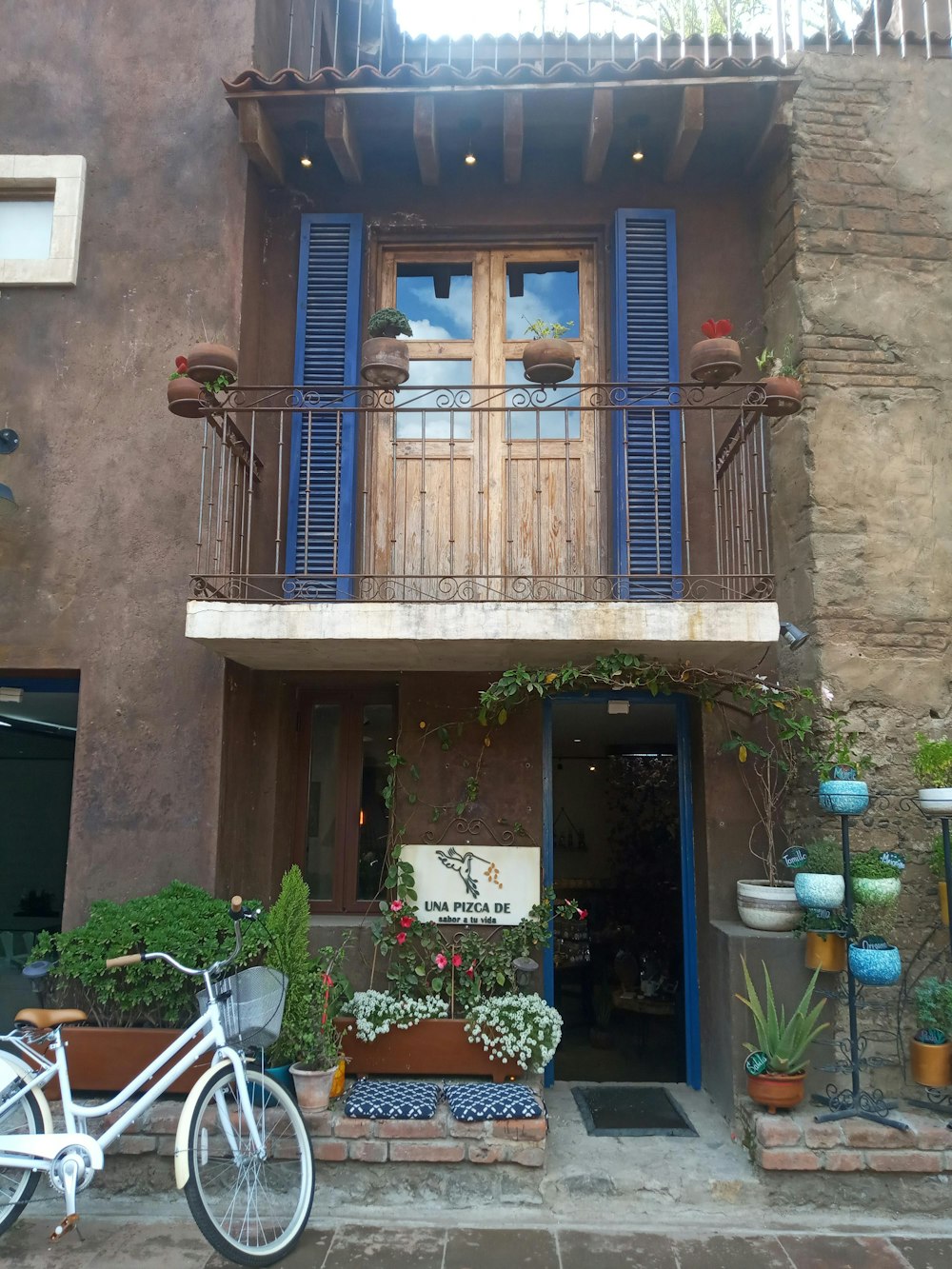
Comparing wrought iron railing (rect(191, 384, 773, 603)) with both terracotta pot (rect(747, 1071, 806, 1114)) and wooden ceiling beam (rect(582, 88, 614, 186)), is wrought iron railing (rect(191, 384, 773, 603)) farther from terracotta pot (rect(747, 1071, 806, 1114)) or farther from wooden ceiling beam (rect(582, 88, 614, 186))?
terracotta pot (rect(747, 1071, 806, 1114))

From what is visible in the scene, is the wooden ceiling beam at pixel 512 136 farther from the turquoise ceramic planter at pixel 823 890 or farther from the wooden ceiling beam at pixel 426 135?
the turquoise ceramic planter at pixel 823 890

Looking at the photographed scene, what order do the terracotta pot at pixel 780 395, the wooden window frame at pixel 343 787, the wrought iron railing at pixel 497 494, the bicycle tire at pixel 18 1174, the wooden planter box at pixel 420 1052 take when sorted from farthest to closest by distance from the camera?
the wooden window frame at pixel 343 787
the wrought iron railing at pixel 497 494
the terracotta pot at pixel 780 395
the wooden planter box at pixel 420 1052
the bicycle tire at pixel 18 1174

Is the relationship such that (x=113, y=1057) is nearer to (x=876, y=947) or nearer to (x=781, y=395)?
(x=876, y=947)

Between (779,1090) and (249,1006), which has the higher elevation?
(249,1006)

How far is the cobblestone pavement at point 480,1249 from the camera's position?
4.23 meters

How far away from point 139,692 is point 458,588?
2.14 m

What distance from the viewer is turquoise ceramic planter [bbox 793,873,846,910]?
16.7ft

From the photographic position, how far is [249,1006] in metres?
4.30

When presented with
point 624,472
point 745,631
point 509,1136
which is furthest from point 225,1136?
point 624,472

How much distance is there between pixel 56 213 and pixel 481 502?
351cm

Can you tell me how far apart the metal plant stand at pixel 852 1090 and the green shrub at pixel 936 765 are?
57 centimetres

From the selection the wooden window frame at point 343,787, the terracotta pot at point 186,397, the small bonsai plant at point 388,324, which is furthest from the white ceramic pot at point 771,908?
the terracotta pot at point 186,397

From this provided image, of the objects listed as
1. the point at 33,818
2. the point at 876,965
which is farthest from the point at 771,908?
the point at 33,818

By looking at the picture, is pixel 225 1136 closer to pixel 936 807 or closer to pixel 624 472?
pixel 936 807
